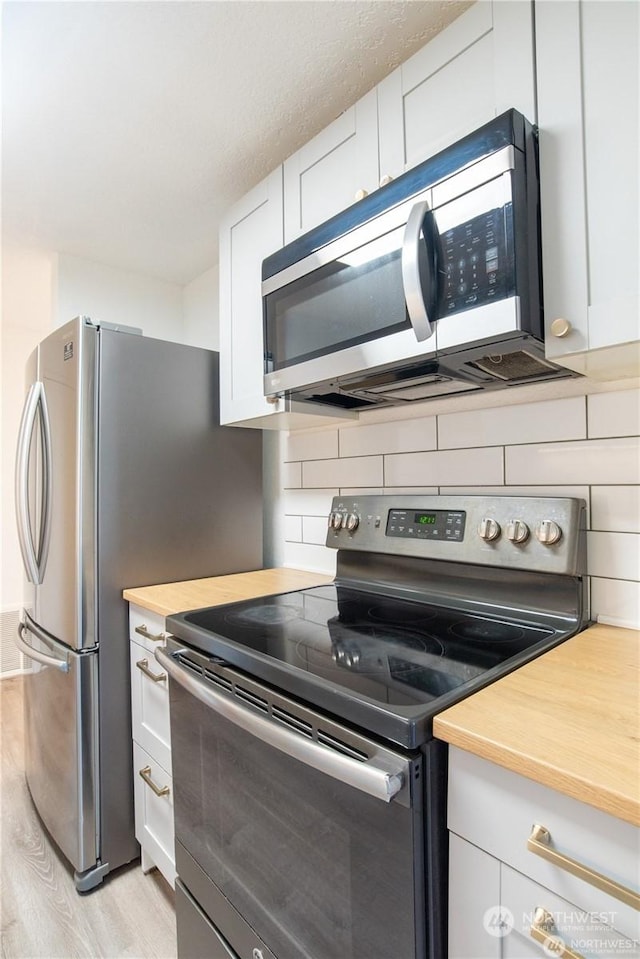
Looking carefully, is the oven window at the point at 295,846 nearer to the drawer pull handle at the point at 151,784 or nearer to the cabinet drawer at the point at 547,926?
the cabinet drawer at the point at 547,926

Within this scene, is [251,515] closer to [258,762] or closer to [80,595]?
[80,595]

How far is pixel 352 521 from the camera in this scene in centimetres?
155

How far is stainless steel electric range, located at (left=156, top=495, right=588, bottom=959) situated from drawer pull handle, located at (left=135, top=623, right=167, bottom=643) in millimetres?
200

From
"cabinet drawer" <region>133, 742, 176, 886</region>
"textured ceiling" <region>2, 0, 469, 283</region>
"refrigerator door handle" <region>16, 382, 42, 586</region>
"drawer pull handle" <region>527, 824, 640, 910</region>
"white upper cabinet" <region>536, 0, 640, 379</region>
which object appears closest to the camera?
"drawer pull handle" <region>527, 824, 640, 910</region>

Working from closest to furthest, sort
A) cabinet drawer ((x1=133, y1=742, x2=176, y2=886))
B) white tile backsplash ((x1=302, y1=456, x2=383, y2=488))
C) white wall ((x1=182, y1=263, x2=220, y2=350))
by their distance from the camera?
cabinet drawer ((x1=133, y1=742, x2=176, y2=886)), white tile backsplash ((x1=302, y1=456, x2=383, y2=488)), white wall ((x1=182, y1=263, x2=220, y2=350))

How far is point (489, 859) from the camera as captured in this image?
2.03ft

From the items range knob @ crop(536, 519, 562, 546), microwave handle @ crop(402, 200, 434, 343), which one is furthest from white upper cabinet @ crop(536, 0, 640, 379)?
range knob @ crop(536, 519, 562, 546)

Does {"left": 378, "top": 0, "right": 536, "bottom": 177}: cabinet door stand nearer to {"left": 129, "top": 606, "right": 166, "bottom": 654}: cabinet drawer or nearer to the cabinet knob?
the cabinet knob

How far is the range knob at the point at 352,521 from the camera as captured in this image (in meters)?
1.54

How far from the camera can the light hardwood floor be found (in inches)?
52.7

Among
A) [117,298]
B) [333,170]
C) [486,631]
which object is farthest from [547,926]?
[117,298]

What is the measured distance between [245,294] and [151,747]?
146 centimetres

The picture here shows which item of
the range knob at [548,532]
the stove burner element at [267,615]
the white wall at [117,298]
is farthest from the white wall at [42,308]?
the range knob at [548,532]

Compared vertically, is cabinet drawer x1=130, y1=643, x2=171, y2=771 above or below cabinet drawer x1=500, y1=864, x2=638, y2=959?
below
